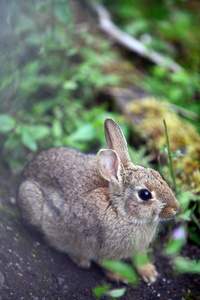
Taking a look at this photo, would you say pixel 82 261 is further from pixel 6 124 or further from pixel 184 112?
pixel 184 112

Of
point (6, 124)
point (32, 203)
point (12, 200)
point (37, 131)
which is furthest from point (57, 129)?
point (32, 203)

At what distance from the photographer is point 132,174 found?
3572 mm

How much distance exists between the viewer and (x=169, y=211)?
335 centimetres

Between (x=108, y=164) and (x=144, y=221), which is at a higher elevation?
(x=108, y=164)

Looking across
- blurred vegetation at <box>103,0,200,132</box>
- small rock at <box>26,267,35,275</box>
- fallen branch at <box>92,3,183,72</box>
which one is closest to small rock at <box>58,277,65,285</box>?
small rock at <box>26,267,35,275</box>

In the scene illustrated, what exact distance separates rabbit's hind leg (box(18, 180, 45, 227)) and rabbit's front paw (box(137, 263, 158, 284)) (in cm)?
127

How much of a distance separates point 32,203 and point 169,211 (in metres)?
1.58

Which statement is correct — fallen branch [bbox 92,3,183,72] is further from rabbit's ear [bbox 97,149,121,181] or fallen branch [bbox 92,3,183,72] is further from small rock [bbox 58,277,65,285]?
small rock [bbox 58,277,65,285]

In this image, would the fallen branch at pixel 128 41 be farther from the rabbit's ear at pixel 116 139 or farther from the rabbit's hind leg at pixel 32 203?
the rabbit's hind leg at pixel 32 203

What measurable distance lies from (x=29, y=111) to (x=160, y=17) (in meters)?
5.01

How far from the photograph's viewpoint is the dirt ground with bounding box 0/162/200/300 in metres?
3.18

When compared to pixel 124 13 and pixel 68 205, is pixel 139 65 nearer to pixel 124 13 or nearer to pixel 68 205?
pixel 124 13

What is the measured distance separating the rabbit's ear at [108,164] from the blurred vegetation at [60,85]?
70cm

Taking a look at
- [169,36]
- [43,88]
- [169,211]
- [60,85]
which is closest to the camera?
[169,211]
